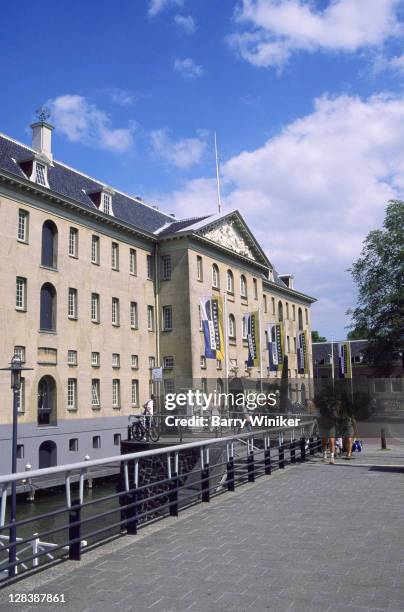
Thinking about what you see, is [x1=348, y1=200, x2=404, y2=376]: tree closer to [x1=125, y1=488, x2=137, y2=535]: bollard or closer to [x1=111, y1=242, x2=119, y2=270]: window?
[x1=111, y1=242, x2=119, y2=270]: window

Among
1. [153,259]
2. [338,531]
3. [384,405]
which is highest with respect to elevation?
[153,259]

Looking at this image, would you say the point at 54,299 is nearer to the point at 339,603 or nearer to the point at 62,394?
the point at 62,394

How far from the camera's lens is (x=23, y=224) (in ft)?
107

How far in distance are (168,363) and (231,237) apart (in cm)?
1299

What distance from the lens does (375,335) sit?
44.2 meters

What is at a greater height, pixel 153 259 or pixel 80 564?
pixel 153 259

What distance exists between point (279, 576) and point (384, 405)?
16.1 meters

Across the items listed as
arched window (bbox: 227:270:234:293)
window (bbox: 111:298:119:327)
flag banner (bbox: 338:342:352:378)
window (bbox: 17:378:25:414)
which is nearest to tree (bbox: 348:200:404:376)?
flag banner (bbox: 338:342:352:378)

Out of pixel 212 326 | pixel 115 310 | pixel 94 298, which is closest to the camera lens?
pixel 94 298

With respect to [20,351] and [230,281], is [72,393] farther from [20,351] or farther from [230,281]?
[230,281]

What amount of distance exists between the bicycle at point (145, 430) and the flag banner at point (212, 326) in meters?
9.91

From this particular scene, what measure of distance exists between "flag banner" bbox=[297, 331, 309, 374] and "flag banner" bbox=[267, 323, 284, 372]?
8.62m

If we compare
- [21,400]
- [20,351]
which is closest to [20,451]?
[21,400]

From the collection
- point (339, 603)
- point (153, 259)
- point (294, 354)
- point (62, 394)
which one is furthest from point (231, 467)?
point (294, 354)
